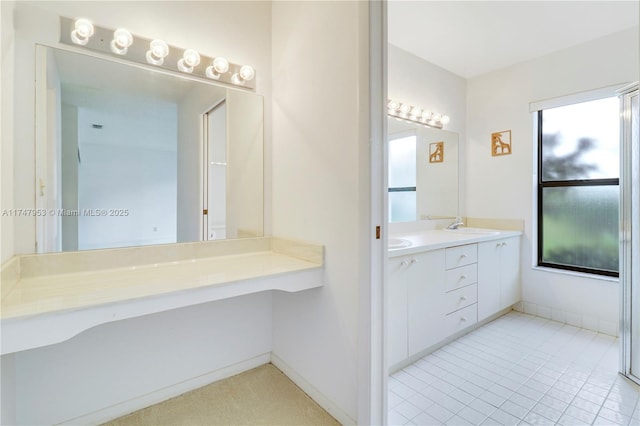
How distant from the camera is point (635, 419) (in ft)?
4.78

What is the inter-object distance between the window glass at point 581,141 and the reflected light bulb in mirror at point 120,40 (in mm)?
3378

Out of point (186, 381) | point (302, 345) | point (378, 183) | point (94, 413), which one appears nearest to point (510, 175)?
point (378, 183)

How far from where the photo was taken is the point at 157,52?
1500 mm

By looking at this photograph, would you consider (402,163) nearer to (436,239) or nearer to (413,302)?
(436,239)

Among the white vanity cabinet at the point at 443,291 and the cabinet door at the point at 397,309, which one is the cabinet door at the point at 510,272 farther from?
the cabinet door at the point at 397,309

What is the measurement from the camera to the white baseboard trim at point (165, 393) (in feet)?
4.53

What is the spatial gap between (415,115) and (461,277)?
4.94 feet

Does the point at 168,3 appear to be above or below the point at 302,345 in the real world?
above

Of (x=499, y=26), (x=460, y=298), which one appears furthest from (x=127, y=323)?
(x=499, y=26)

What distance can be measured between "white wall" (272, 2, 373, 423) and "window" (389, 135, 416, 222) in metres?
1.24

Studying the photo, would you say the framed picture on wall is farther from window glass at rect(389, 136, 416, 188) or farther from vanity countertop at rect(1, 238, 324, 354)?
vanity countertop at rect(1, 238, 324, 354)

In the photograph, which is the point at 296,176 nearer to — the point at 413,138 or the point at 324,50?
the point at 324,50

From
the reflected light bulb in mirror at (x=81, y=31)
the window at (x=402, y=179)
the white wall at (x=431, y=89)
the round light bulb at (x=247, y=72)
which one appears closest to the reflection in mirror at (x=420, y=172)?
the window at (x=402, y=179)

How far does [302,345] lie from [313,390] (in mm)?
230
